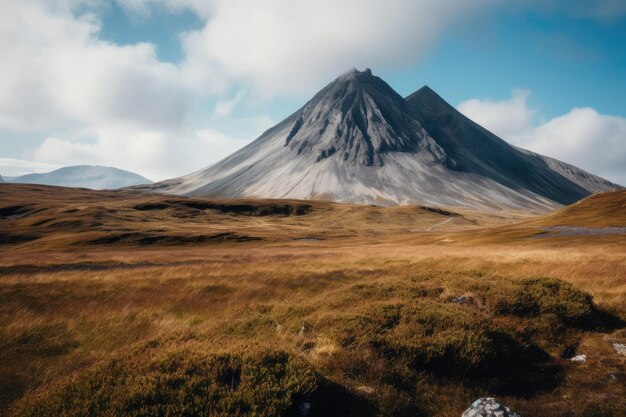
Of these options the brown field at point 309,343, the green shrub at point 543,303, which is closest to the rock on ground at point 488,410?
the brown field at point 309,343

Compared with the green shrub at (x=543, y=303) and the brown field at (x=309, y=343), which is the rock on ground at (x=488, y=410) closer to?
the brown field at (x=309, y=343)

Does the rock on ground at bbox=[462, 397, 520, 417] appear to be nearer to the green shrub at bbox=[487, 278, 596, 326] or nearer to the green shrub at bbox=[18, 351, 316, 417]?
the green shrub at bbox=[18, 351, 316, 417]

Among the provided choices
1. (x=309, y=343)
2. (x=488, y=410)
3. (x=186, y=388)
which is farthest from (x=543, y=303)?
(x=186, y=388)

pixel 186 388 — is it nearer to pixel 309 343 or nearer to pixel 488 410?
pixel 309 343

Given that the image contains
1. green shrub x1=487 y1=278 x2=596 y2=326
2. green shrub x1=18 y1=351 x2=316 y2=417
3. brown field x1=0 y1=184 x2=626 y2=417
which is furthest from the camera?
green shrub x1=487 y1=278 x2=596 y2=326

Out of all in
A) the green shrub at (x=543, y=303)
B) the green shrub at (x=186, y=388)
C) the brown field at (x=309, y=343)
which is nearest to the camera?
the green shrub at (x=186, y=388)

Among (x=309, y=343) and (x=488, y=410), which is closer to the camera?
(x=488, y=410)

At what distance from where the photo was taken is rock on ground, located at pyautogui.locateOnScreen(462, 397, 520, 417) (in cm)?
699

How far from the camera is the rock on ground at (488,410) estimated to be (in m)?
6.99

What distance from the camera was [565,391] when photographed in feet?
29.7

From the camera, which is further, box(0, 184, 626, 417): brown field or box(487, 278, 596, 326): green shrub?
box(487, 278, 596, 326): green shrub

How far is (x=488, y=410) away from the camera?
707cm

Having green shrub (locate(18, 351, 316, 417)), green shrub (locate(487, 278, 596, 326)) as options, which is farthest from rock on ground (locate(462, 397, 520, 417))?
green shrub (locate(487, 278, 596, 326))

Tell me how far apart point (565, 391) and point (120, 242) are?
79.3 metres
